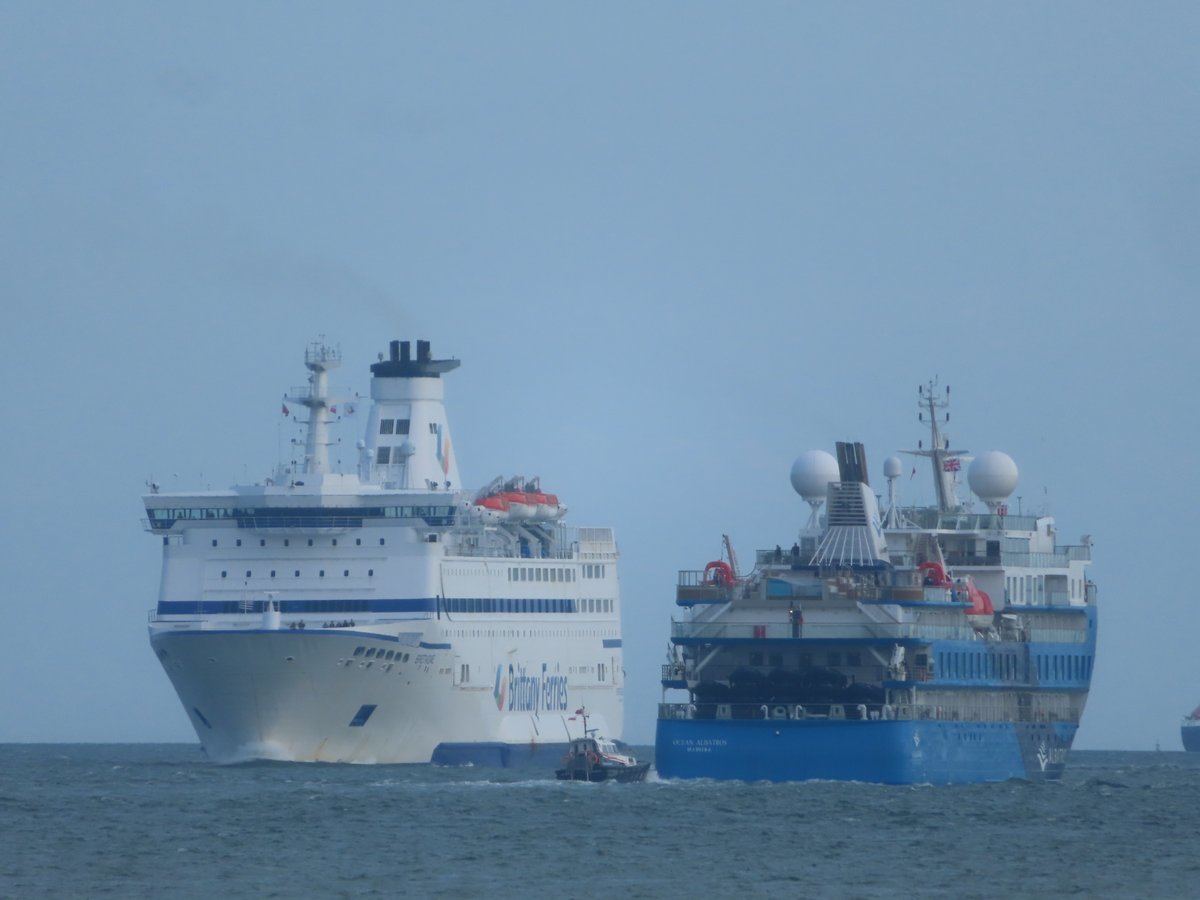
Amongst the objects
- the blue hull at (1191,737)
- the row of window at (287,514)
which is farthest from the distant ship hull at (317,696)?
the blue hull at (1191,737)

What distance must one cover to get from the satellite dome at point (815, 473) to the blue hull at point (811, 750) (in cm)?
861

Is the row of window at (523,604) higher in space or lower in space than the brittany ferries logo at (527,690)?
higher

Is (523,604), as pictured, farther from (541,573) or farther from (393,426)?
(393,426)

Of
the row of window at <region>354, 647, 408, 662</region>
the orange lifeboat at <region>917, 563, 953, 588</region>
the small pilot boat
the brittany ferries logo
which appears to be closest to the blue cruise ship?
the orange lifeboat at <region>917, 563, 953, 588</region>

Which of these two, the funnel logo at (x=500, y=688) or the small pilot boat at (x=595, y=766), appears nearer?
the small pilot boat at (x=595, y=766)

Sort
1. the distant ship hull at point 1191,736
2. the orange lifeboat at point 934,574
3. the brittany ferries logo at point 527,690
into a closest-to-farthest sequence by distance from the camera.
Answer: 1. the orange lifeboat at point 934,574
2. the brittany ferries logo at point 527,690
3. the distant ship hull at point 1191,736

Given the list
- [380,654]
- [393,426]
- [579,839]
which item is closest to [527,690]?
[393,426]

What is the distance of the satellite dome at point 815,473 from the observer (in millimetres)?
76625

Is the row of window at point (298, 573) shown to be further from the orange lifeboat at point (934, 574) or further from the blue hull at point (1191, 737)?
the blue hull at point (1191, 737)

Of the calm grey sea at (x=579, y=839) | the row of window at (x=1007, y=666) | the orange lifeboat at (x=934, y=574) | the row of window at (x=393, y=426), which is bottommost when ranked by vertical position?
the calm grey sea at (x=579, y=839)

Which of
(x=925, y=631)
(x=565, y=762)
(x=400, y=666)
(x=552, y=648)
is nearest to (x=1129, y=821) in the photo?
(x=925, y=631)

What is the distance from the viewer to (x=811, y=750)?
67000mm

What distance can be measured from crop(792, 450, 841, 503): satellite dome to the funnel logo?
19542 millimetres

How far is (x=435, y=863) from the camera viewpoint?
57.8 meters
